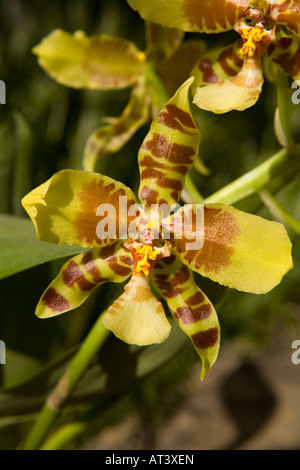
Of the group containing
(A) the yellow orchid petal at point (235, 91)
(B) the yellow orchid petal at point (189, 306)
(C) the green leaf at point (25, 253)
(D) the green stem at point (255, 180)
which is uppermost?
(A) the yellow orchid petal at point (235, 91)

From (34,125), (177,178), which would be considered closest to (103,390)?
(177,178)

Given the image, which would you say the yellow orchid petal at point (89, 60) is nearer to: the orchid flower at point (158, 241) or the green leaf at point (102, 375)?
the orchid flower at point (158, 241)

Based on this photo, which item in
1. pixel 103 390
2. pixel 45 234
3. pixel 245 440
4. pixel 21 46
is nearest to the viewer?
pixel 45 234

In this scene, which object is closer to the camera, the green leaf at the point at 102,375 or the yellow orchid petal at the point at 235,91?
the yellow orchid petal at the point at 235,91

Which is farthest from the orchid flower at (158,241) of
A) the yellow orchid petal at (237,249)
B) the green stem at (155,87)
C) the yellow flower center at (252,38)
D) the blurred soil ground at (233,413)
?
the blurred soil ground at (233,413)

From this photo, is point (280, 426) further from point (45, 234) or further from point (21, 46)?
point (21, 46)

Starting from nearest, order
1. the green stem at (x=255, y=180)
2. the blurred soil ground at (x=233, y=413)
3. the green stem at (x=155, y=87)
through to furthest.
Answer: the green stem at (x=255, y=180) < the green stem at (x=155, y=87) < the blurred soil ground at (x=233, y=413)

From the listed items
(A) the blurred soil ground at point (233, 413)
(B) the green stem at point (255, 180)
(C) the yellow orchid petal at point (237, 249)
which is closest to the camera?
(C) the yellow orchid petal at point (237, 249)
